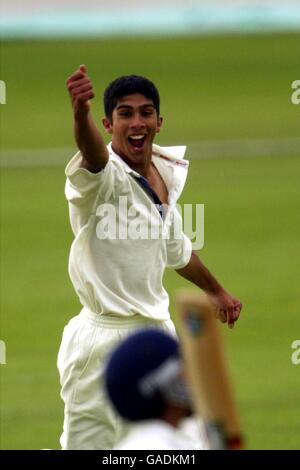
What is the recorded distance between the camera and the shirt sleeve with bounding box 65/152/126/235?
Answer: 25.3 feet

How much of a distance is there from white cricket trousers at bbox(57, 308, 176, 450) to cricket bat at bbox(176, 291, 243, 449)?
3.26 m

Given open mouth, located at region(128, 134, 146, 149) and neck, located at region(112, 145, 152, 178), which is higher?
open mouth, located at region(128, 134, 146, 149)

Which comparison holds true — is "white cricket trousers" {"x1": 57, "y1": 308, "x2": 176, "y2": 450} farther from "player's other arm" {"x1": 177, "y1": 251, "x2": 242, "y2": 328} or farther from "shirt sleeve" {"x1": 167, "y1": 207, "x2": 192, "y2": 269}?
"player's other arm" {"x1": 177, "y1": 251, "x2": 242, "y2": 328}

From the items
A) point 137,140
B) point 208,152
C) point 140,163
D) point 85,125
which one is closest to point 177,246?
point 140,163

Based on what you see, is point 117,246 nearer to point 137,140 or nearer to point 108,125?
point 137,140

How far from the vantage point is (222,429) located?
476cm

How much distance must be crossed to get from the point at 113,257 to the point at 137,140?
2.02 ft

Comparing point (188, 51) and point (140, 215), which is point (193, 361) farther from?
point (188, 51)

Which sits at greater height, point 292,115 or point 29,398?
point 292,115

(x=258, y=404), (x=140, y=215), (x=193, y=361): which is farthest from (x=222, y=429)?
(x=258, y=404)

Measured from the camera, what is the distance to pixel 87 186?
7742 mm

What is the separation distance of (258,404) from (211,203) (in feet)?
29.7

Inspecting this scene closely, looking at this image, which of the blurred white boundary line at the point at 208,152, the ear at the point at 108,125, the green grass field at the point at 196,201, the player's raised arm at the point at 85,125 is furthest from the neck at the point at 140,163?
the blurred white boundary line at the point at 208,152

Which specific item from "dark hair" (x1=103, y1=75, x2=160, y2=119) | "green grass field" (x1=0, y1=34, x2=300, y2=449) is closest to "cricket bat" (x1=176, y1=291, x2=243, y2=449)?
"dark hair" (x1=103, y1=75, x2=160, y2=119)
